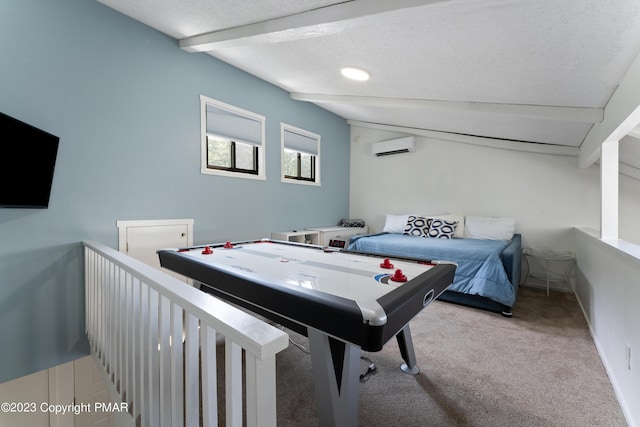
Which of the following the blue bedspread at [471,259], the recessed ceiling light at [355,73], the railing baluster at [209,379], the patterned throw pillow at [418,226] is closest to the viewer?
the railing baluster at [209,379]

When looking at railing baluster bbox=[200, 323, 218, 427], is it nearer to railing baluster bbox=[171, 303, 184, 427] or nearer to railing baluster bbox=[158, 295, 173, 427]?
railing baluster bbox=[171, 303, 184, 427]

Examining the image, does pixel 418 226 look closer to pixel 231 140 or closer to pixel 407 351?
pixel 407 351

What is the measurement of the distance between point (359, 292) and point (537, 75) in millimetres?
1938

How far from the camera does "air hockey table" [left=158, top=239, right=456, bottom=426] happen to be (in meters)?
1.02

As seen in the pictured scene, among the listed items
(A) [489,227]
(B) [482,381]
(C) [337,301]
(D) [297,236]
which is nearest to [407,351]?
(B) [482,381]

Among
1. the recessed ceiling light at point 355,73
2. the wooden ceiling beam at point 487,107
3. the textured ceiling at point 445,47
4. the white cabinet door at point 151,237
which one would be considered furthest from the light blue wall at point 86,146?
the wooden ceiling beam at point 487,107

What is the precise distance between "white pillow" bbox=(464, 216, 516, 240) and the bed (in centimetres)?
17

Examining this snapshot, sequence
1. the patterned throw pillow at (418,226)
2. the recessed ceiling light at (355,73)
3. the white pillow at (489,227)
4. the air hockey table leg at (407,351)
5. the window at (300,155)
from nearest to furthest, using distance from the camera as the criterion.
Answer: the air hockey table leg at (407,351) → the recessed ceiling light at (355,73) → the white pillow at (489,227) → the window at (300,155) → the patterned throw pillow at (418,226)

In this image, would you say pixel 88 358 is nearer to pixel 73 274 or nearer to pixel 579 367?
pixel 73 274

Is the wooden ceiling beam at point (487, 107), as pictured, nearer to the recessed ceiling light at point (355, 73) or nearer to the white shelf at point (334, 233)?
the recessed ceiling light at point (355, 73)

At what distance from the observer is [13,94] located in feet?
5.86

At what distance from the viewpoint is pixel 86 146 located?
6.89 feet

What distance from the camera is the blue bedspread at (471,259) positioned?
268 cm

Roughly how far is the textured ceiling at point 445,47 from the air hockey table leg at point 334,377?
173 centimetres
